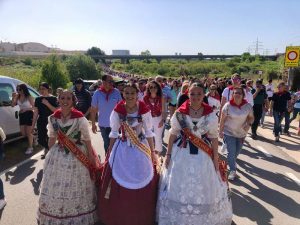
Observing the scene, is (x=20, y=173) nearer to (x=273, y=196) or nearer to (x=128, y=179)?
(x=128, y=179)

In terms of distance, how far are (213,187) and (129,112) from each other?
1.64m

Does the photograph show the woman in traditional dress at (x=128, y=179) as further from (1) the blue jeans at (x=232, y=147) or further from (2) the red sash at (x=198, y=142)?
(1) the blue jeans at (x=232, y=147)

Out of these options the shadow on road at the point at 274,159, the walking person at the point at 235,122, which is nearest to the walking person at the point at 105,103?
the walking person at the point at 235,122

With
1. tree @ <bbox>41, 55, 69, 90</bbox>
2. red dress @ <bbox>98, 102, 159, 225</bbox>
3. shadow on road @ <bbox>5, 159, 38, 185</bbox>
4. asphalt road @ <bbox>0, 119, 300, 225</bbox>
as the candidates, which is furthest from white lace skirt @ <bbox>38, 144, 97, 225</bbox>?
tree @ <bbox>41, 55, 69, 90</bbox>

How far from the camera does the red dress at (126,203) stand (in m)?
4.78

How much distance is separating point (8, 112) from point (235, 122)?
558cm

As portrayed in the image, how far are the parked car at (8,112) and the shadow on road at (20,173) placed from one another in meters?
1.31

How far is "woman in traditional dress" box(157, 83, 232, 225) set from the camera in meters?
4.66

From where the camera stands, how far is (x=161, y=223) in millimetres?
4711

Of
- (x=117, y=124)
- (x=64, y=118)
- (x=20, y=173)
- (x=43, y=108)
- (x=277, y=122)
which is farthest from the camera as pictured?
(x=277, y=122)

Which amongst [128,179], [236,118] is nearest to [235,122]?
[236,118]

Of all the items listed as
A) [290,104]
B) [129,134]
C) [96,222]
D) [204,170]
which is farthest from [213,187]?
[290,104]

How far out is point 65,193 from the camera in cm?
494

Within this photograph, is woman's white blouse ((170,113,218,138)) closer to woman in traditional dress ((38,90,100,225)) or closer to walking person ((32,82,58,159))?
woman in traditional dress ((38,90,100,225))
